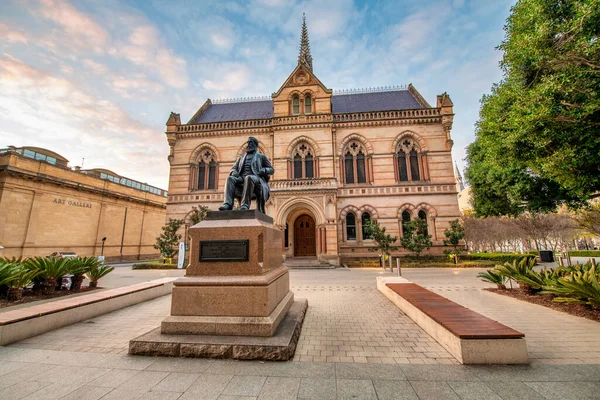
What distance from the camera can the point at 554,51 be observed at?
24.1 ft

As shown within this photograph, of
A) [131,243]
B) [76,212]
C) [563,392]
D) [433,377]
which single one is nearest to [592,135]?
[563,392]

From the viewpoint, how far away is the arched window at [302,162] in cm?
2134

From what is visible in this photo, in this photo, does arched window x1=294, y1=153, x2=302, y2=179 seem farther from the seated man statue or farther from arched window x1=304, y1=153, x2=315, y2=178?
the seated man statue

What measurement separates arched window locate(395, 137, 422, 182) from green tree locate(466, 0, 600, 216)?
10.2 metres

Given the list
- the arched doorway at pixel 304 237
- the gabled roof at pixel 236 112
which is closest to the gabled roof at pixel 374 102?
the gabled roof at pixel 236 112

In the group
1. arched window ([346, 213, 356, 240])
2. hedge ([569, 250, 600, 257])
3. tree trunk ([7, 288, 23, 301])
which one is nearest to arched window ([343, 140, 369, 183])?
arched window ([346, 213, 356, 240])

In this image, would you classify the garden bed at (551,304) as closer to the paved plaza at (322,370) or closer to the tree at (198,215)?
the paved plaza at (322,370)

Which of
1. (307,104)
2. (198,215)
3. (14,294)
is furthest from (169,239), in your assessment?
(307,104)

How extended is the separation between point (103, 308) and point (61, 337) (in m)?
1.70

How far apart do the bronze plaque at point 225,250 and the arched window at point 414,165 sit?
64.7ft

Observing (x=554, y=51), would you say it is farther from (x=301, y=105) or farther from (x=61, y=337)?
(x=301, y=105)

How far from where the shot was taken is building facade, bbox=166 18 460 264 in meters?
19.5

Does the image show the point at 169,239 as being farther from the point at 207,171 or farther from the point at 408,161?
the point at 408,161

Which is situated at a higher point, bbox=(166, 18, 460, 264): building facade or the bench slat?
bbox=(166, 18, 460, 264): building facade
